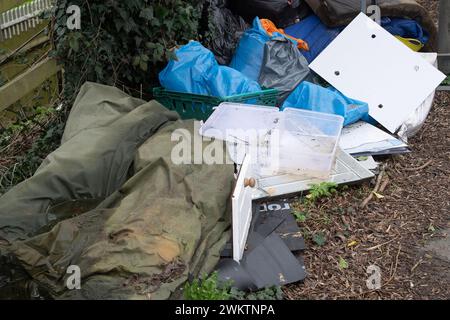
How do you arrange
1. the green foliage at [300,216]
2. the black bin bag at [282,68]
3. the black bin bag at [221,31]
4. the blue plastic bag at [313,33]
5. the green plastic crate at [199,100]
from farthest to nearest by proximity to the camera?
the blue plastic bag at [313,33], the black bin bag at [221,31], the black bin bag at [282,68], the green plastic crate at [199,100], the green foliage at [300,216]

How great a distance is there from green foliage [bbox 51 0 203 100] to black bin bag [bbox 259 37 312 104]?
0.67 metres

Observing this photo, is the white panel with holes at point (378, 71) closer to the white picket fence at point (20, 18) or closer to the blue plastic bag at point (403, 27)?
the blue plastic bag at point (403, 27)

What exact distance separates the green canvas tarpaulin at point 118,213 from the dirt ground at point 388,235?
0.59 metres

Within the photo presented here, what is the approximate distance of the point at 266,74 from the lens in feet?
15.9

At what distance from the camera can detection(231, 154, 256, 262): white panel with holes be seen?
120 inches

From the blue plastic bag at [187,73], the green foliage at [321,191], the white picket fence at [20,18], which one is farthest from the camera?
the white picket fence at [20,18]

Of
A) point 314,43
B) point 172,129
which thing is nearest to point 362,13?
point 314,43

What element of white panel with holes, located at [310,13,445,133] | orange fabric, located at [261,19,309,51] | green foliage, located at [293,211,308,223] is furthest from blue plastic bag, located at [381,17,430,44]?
green foliage, located at [293,211,308,223]

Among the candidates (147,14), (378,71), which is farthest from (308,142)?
(147,14)

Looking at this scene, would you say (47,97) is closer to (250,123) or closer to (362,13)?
(250,123)

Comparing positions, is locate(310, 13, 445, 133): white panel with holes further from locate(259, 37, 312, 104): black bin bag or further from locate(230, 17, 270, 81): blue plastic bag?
locate(230, 17, 270, 81): blue plastic bag

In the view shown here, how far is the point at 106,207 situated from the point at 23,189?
0.42 m

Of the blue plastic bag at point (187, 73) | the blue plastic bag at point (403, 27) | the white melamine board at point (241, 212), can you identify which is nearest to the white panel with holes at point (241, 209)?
the white melamine board at point (241, 212)

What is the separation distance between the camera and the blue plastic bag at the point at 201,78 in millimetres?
4496
